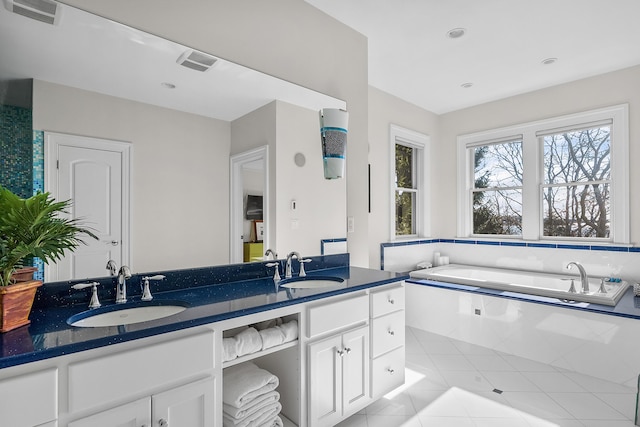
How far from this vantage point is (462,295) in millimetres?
3143

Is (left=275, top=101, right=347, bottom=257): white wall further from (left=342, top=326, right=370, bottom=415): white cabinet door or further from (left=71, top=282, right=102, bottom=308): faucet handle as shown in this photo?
(left=71, top=282, right=102, bottom=308): faucet handle

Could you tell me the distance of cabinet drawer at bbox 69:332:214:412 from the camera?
1013 millimetres

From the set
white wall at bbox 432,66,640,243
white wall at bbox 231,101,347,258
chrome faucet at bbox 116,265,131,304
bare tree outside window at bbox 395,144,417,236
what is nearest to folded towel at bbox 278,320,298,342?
white wall at bbox 231,101,347,258

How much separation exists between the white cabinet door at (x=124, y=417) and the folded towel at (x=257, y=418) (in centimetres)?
44

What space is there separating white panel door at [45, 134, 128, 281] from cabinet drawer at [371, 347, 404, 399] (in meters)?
1.46

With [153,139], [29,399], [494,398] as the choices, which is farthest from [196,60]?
[494,398]

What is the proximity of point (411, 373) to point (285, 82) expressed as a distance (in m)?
2.25

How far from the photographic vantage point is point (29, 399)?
93 cm

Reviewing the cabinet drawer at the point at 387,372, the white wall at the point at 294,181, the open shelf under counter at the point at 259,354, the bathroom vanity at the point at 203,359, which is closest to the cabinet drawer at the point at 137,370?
the bathroom vanity at the point at 203,359

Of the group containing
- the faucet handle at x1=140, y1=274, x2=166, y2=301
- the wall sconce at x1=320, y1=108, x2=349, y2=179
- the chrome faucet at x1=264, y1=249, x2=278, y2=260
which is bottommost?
the faucet handle at x1=140, y1=274, x2=166, y2=301

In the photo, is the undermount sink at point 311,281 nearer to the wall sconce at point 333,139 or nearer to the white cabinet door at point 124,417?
the wall sconce at point 333,139

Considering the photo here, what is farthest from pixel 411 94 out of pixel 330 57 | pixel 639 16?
pixel 639 16

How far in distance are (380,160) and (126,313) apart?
282 centimetres

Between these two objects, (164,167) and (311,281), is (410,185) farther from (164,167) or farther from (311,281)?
(164,167)
